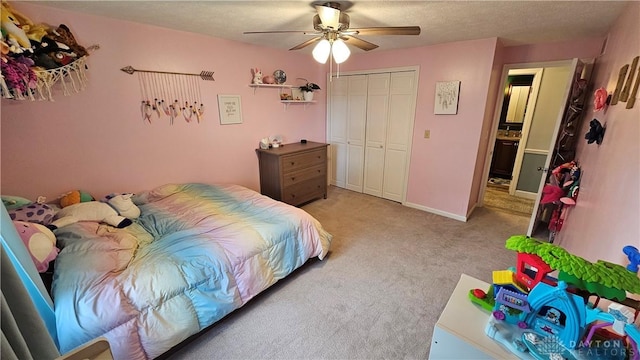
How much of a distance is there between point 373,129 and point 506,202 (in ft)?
7.75

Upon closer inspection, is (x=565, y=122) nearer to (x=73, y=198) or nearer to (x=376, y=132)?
(x=376, y=132)

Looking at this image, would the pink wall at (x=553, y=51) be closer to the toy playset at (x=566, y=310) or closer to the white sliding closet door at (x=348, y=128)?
the white sliding closet door at (x=348, y=128)

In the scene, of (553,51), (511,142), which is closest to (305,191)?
(553,51)

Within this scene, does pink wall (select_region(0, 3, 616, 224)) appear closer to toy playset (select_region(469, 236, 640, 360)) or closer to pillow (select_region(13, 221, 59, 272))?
pillow (select_region(13, 221, 59, 272))

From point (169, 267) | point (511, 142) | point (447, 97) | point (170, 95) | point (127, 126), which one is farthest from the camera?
point (511, 142)

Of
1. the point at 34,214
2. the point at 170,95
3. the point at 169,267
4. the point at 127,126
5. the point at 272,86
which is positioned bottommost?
the point at 169,267

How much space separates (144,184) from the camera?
272 cm

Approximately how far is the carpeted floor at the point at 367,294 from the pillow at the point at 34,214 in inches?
53.0

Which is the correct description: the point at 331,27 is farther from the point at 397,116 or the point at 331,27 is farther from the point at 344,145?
the point at 344,145

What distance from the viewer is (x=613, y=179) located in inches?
55.1

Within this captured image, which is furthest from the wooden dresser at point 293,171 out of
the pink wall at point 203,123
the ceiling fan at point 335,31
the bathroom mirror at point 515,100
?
the bathroom mirror at point 515,100

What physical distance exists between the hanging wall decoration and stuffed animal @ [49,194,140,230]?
0.92 m

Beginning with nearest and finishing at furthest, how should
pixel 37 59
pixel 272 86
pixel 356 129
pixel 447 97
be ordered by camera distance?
pixel 37 59, pixel 447 97, pixel 272 86, pixel 356 129

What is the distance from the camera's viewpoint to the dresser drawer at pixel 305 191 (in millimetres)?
3524
